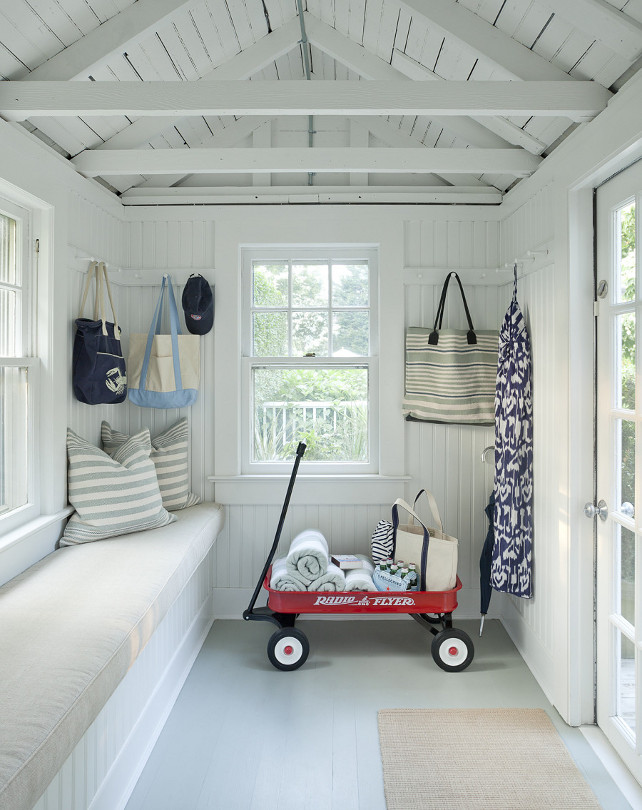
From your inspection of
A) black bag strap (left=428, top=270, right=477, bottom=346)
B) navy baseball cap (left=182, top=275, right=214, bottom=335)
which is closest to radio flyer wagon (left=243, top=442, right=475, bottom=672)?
black bag strap (left=428, top=270, right=477, bottom=346)

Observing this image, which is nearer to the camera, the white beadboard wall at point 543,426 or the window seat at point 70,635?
the window seat at point 70,635

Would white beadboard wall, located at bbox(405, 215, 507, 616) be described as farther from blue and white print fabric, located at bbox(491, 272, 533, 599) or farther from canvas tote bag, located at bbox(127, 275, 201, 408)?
canvas tote bag, located at bbox(127, 275, 201, 408)

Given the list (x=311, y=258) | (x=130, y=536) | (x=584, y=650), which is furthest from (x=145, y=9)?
(x=584, y=650)

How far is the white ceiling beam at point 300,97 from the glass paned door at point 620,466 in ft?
1.31

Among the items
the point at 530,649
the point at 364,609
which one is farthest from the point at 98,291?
the point at 530,649

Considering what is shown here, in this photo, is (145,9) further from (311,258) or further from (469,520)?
(469,520)

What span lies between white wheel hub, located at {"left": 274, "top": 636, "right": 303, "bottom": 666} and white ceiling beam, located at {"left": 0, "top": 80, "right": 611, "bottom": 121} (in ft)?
7.89

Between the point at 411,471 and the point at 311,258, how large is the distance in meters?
1.43

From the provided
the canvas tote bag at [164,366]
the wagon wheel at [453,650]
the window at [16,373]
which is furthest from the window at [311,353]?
the window at [16,373]

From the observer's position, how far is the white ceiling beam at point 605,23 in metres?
1.86

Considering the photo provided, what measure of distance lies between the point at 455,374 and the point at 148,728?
234 centimetres

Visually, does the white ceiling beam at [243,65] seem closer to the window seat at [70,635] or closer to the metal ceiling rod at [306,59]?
the metal ceiling rod at [306,59]

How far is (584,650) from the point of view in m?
2.52

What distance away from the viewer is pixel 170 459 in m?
3.34
